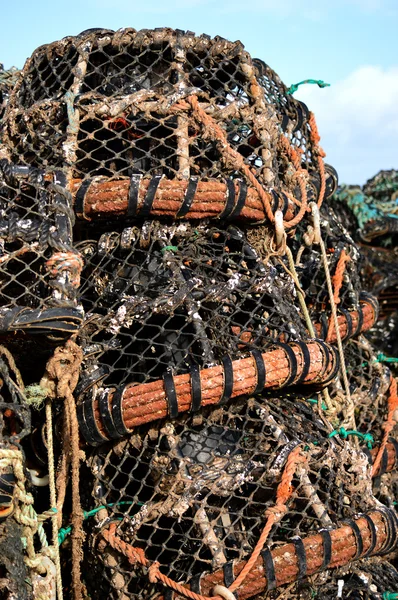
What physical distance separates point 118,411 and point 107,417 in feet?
0.13

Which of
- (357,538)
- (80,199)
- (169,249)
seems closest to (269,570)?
(357,538)

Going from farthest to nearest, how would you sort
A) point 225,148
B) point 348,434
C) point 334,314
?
point 334,314 < point 348,434 < point 225,148

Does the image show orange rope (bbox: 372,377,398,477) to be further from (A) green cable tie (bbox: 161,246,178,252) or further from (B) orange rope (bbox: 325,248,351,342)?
(A) green cable tie (bbox: 161,246,178,252)

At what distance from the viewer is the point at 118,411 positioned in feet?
6.91

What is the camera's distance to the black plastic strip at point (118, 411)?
83.0 inches

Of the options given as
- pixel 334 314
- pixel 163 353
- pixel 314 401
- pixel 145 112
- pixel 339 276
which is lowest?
pixel 314 401

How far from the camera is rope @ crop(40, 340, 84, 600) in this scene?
2.05 m

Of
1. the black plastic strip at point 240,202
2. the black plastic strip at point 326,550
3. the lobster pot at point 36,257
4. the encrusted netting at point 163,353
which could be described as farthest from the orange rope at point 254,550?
the black plastic strip at point 240,202

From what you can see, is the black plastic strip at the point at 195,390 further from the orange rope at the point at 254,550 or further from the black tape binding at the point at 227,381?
the orange rope at the point at 254,550

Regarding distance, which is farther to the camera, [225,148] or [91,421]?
[225,148]

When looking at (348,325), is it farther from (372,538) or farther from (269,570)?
(269,570)

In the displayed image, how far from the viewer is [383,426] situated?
9.87ft

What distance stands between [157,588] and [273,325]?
84cm

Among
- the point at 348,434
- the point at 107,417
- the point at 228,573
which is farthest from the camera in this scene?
the point at 348,434
